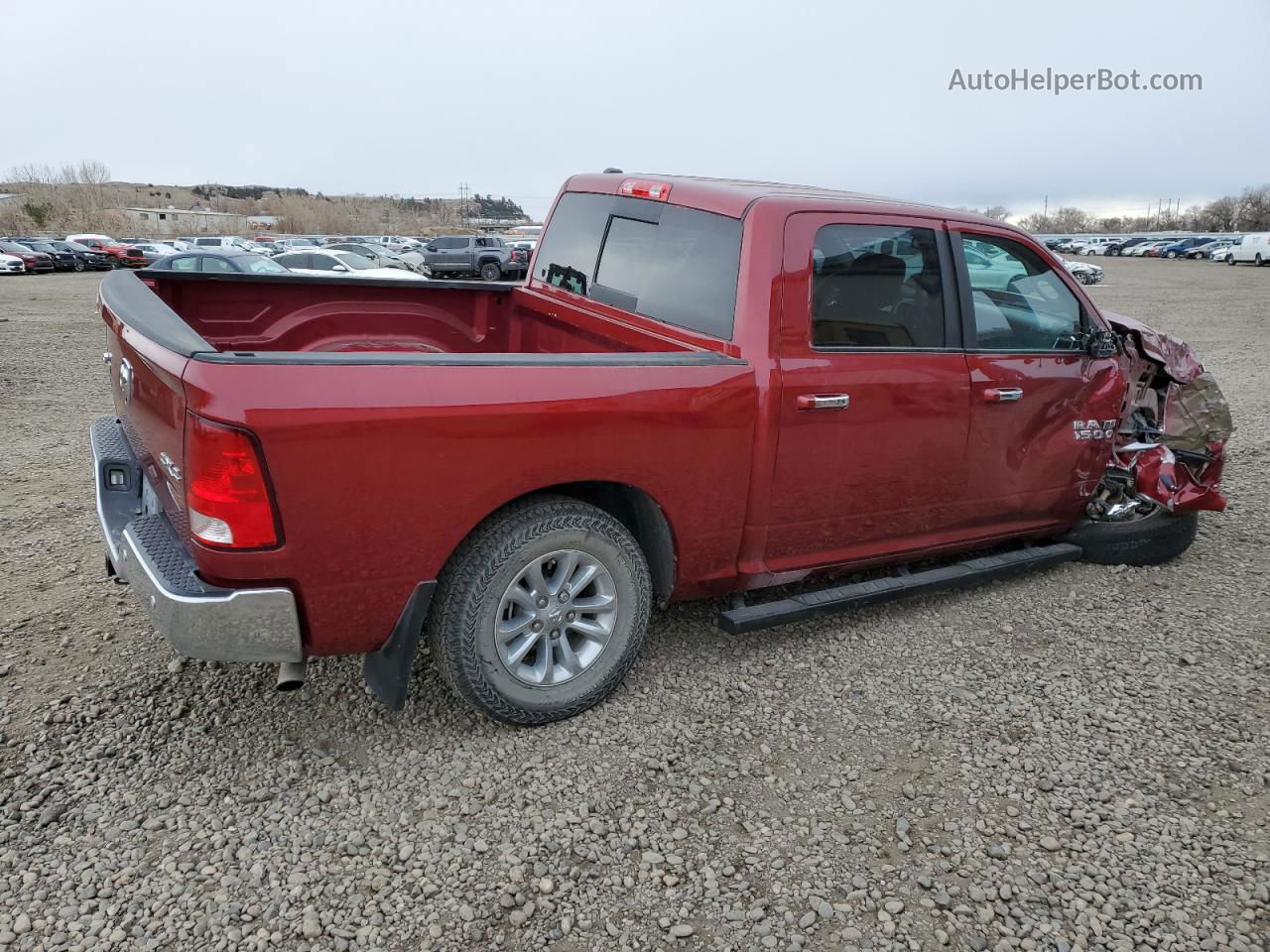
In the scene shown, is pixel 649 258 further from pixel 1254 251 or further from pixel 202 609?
pixel 1254 251

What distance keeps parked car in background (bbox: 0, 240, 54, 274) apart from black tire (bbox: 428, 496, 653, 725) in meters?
37.9

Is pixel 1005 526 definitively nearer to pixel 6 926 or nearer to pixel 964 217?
pixel 964 217

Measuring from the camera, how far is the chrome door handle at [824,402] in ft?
11.0

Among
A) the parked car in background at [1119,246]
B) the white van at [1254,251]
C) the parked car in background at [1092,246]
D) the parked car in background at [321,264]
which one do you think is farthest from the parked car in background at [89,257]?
the parked car in background at [1092,246]

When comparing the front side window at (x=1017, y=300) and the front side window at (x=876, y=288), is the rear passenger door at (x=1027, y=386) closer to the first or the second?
the front side window at (x=1017, y=300)

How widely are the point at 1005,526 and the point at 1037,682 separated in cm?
92

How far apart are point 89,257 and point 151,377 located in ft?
134

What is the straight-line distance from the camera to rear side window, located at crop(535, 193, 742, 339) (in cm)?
344

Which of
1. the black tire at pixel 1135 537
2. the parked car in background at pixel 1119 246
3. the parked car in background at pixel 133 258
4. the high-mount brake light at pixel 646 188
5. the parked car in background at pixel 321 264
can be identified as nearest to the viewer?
the high-mount brake light at pixel 646 188

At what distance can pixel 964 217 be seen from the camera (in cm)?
392

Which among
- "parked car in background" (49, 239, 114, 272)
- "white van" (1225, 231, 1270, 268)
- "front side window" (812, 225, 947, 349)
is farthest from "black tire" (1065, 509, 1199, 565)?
"white van" (1225, 231, 1270, 268)

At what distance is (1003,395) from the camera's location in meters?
3.91

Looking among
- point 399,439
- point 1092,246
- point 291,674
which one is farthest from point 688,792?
point 1092,246

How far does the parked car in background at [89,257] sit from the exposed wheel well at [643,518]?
40292 millimetres
